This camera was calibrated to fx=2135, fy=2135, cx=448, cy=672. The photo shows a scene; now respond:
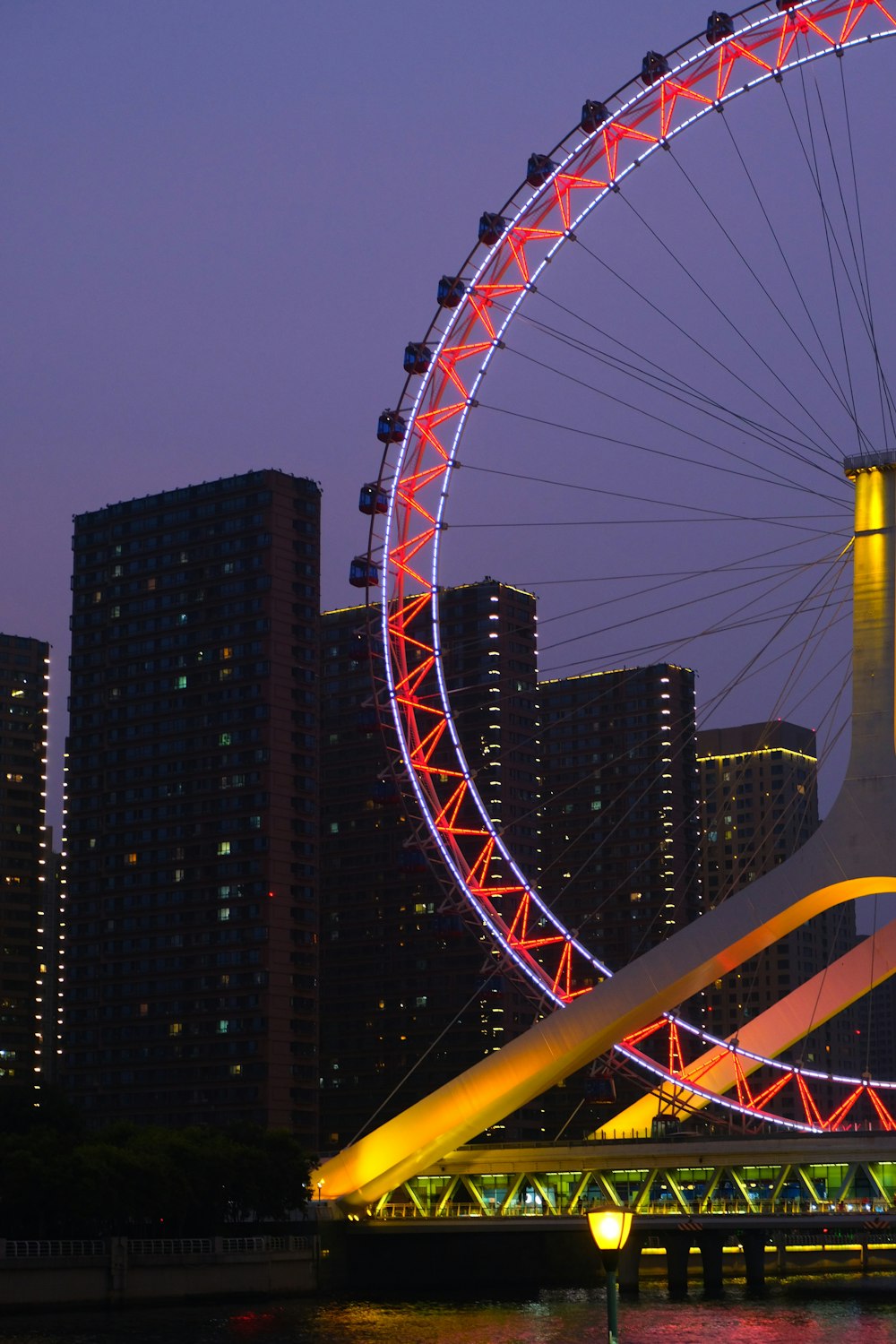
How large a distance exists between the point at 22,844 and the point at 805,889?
90762 mm

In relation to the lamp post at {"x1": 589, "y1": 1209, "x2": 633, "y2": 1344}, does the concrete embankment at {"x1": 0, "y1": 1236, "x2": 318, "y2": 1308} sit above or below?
below

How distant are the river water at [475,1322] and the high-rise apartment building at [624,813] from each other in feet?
270

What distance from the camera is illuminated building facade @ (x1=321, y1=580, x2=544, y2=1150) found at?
132 m

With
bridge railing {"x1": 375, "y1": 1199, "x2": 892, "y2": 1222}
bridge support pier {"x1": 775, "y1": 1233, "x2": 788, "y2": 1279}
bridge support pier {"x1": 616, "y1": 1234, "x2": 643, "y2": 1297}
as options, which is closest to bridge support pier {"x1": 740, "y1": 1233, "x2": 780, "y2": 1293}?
bridge railing {"x1": 375, "y1": 1199, "x2": 892, "y2": 1222}

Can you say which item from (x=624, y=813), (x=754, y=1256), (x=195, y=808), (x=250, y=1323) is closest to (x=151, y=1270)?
(x=250, y=1323)

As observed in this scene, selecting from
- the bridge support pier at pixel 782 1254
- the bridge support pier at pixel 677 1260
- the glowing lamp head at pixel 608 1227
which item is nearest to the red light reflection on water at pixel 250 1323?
the bridge support pier at pixel 677 1260

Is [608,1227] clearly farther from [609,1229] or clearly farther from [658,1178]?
[658,1178]

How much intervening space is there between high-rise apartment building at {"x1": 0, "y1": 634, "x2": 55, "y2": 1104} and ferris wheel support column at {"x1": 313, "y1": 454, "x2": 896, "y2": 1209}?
242ft

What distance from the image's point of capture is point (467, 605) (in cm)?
14100

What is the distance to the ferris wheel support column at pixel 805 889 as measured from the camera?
5244 centimetres

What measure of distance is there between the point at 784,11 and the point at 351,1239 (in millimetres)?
37695

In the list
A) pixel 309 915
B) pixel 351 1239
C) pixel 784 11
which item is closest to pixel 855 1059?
pixel 309 915

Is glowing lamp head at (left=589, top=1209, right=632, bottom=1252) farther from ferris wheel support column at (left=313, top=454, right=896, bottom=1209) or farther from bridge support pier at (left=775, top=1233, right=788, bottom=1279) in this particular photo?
bridge support pier at (left=775, top=1233, right=788, bottom=1279)

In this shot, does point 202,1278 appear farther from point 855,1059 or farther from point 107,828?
point 855,1059
